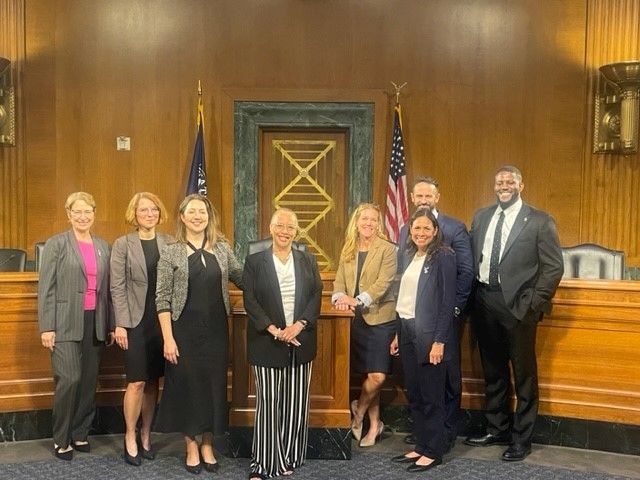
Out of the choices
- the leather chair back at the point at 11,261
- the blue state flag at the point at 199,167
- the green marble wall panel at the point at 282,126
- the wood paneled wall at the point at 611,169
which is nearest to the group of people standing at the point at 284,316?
the leather chair back at the point at 11,261

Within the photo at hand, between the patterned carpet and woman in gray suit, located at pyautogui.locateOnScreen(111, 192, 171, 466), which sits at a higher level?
woman in gray suit, located at pyautogui.locateOnScreen(111, 192, 171, 466)

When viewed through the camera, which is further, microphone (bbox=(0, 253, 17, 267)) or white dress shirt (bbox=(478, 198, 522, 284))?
microphone (bbox=(0, 253, 17, 267))

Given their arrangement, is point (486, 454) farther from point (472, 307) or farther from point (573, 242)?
point (573, 242)

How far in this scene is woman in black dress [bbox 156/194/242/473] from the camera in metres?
3.46

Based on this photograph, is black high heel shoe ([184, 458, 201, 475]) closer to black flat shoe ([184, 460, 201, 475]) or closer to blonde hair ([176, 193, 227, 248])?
black flat shoe ([184, 460, 201, 475])

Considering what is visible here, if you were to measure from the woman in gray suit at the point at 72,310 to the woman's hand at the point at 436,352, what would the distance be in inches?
70.8

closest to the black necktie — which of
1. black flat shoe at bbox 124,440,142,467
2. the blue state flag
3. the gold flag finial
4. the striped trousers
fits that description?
the striped trousers

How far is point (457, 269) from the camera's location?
12.7 feet

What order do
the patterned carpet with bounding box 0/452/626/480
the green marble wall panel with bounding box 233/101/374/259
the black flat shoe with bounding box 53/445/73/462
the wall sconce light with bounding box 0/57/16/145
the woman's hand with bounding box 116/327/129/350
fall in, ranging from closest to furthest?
the patterned carpet with bounding box 0/452/626/480, the woman's hand with bounding box 116/327/129/350, the black flat shoe with bounding box 53/445/73/462, the wall sconce light with bounding box 0/57/16/145, the green marble wall panel with bounding box 233/101/374/259

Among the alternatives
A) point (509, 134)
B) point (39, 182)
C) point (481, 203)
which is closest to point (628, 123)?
point (509, 134)

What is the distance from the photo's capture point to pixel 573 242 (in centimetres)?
662

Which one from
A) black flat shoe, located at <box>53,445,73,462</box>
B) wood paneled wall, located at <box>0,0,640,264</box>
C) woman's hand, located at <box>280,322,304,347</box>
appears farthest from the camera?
wood paneled wall, located at <box>0,0,640,264</box>

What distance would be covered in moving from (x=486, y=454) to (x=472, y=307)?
84cm

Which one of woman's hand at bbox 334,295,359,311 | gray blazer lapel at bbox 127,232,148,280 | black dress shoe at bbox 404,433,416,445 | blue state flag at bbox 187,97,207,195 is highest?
blue state flag at bbox 187,97,207,195
